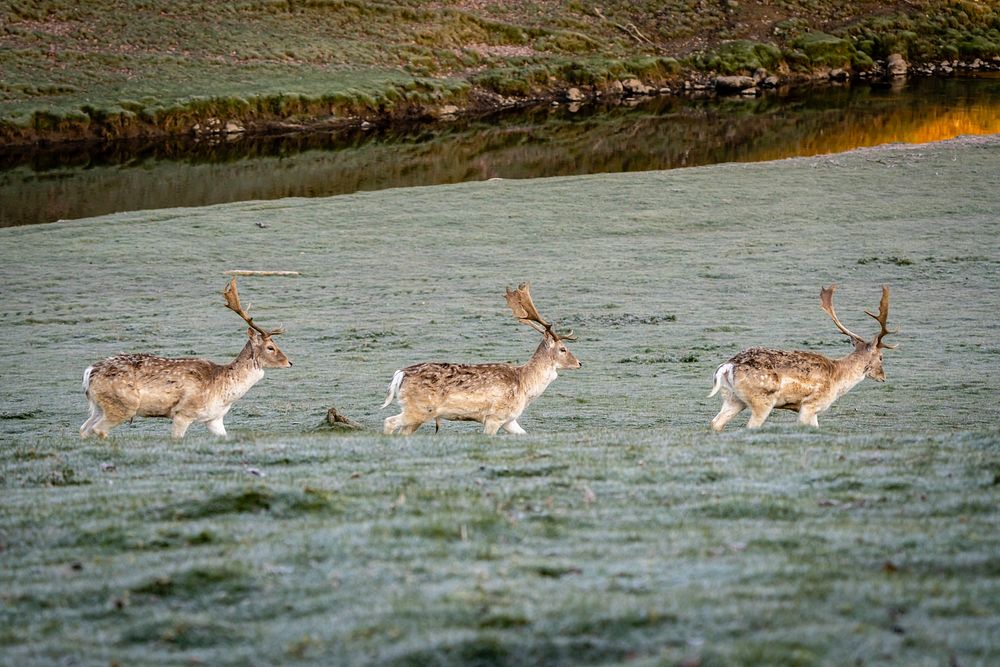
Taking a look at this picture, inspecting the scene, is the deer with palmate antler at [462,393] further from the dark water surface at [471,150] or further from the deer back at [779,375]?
the dark water surface at [471,150]

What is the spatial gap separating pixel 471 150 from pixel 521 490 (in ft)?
148

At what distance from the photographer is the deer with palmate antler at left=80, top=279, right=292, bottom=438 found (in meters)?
14.6

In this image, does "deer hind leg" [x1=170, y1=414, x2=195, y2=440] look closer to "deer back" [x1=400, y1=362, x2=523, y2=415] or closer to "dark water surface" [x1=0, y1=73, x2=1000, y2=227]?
"deer back" [x1=400, y1=362, x2=523, y2=415]

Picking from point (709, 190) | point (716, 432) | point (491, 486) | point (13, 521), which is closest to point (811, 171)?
point (709, 190)

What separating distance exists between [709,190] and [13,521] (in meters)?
32.2

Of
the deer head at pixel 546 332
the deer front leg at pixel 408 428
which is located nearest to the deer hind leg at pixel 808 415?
the deer head at pixel 546 332

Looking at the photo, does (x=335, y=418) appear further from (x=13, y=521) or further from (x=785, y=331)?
(x=785, y=331)

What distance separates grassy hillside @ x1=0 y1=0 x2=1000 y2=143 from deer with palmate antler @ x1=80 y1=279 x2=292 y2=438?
4496cm

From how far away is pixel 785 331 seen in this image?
76.6ft

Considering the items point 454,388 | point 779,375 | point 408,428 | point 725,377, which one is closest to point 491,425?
point 454,388

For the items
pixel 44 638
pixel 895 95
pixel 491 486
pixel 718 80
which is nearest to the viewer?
pixel 44 638

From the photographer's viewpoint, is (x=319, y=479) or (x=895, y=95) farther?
(x=895, y=95)

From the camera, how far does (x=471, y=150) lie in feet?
179

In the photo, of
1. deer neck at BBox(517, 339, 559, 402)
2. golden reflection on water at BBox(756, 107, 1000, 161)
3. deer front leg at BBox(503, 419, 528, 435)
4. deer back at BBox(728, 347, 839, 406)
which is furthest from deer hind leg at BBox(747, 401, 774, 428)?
golden reflection on water at BBox(756, 107, 1000, 161)
